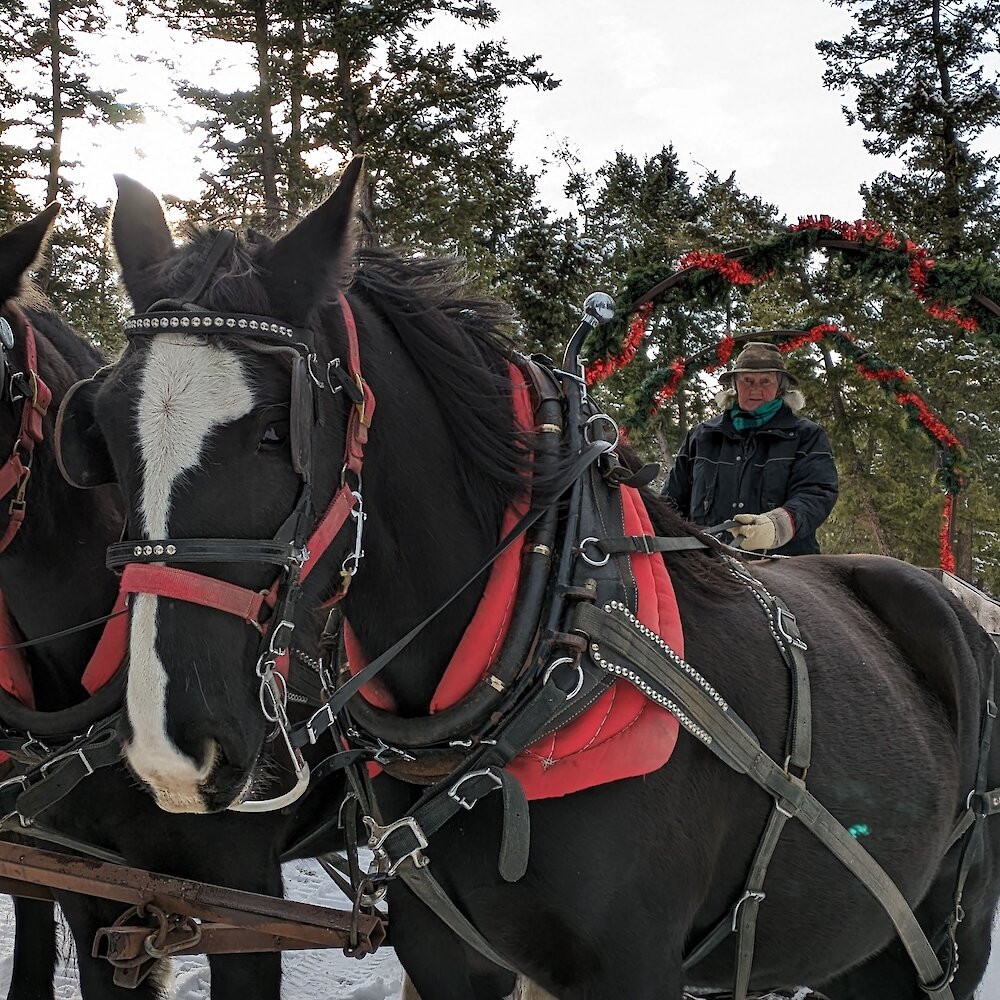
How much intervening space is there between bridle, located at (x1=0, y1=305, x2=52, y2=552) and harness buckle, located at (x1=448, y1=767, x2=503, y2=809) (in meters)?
1.44

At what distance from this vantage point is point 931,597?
9.87 ft

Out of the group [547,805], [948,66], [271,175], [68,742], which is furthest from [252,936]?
[948,66]

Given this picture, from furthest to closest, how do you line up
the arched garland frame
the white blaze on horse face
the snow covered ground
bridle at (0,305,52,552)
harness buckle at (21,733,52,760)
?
the arched garland frame, the snow covered ground, harness buckle at (21,733,52,760), bridle at (0,305,52,552), the white blaze on horse face

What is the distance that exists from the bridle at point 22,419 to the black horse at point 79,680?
0.06ft

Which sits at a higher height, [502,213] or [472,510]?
[502,213]

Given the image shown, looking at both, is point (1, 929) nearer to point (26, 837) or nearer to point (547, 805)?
point (26, 837)

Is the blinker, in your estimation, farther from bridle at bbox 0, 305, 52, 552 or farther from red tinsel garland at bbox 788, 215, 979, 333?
red tinsel garland at bbox 788, 215, 979, 333

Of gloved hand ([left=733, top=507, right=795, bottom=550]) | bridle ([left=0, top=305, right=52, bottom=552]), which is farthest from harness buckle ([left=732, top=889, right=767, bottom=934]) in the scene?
Answer: bridle ([left=0, top=305, right=52, bottom=552])

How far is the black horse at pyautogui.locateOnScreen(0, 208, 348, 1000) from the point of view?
259 centimetres

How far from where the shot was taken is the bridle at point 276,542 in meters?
1.54

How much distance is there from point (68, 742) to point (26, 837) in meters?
0.59

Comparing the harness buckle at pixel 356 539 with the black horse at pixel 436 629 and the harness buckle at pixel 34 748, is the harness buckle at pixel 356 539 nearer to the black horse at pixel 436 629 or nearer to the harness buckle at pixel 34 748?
the black horse at pixel 436 629

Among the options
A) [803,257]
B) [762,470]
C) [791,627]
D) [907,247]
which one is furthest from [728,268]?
[791,627]

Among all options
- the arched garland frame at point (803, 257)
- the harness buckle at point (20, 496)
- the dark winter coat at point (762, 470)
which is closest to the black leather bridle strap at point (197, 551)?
the harness buckle at point (20, 496)
